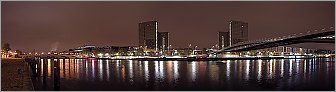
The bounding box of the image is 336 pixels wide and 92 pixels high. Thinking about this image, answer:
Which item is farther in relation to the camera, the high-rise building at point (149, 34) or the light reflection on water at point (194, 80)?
the high-rise building at point (149, 34)

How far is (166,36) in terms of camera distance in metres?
132

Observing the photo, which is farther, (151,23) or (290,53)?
(151,23)

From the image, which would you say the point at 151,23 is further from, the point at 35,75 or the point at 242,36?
the point at 35,75

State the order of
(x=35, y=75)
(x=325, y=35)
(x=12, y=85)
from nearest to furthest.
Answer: (x=12, y=85), (x=35, y=75), (x=325, y=35)

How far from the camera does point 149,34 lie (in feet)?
403

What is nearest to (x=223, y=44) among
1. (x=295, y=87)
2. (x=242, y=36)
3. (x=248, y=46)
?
(x=242, y=36)

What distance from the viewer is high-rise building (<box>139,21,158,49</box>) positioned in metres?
119

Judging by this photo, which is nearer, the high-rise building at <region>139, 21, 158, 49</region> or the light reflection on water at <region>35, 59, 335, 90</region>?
the light reflection on water at <region>35, 59, 335, 90</region>

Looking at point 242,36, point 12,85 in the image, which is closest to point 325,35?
point 12,85

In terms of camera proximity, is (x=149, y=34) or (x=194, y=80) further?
(x=149, y=34)

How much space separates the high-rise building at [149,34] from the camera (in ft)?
391

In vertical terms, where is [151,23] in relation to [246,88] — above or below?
above

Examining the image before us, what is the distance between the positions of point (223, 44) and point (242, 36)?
1187 centimetres

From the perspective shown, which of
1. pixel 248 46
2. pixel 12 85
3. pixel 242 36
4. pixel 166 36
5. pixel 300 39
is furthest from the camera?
pixel 166 36
